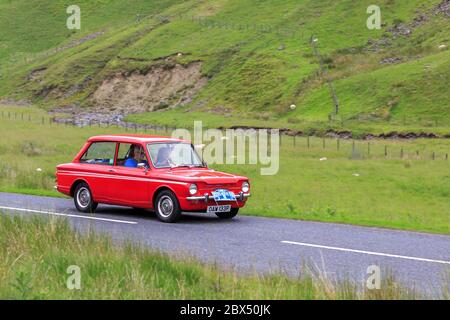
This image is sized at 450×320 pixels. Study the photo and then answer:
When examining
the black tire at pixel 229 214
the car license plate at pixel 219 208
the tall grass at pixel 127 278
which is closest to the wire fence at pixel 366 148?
the black tire at pixel 229 214

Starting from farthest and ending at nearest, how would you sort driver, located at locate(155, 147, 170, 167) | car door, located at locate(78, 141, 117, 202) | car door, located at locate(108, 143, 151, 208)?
car door, located at locate(78, 141, 117, 202), driver, located at locate(155, 147, 170, 167), car door, located at locate(108, 143, 151, 208)

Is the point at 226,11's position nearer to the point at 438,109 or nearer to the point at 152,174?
the point at 438,109

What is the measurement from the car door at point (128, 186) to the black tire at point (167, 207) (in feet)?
0.93

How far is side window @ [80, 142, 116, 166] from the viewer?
1872 centimetres

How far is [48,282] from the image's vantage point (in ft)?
31.7

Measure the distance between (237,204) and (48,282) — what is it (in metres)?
8.12

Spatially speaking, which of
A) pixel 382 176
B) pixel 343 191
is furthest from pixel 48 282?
pixel 382 176

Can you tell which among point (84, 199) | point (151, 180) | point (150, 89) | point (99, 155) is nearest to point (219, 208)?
point (151, 180)

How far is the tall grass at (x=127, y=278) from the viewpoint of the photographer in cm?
886

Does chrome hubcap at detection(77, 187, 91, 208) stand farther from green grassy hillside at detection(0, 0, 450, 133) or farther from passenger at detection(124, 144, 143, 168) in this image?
green grassy hillside at detection(0, 0, 450, 133)

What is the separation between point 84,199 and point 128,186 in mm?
1495
